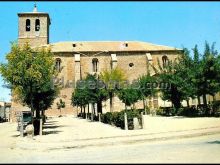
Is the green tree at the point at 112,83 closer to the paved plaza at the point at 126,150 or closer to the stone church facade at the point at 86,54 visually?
the stone church facade at the point at 86,54

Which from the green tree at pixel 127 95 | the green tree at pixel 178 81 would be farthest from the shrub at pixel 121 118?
the green tree at pixel 178 81

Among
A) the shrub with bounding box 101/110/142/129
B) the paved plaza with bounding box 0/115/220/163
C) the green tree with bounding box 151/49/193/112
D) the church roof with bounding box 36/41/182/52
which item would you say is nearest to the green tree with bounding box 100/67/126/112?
the green tree with bounding box 151/49/193/112

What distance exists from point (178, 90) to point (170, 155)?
23.4m

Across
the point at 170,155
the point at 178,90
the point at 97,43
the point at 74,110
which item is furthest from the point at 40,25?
the point at 170,155

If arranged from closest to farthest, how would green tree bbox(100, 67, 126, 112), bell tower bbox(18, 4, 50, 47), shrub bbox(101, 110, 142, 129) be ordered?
shrub bbox(101, 110, 142, 129) < green tree bbox(100, 67, 126, 112) < bell tower bbox(18, 4, 50, 47)

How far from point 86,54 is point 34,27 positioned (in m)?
10.5

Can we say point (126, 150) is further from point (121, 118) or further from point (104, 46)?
point (104, 46)

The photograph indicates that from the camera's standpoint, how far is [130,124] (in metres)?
20.1

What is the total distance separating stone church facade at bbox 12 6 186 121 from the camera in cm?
5250

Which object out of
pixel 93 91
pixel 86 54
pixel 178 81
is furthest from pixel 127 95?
pixel 86 54

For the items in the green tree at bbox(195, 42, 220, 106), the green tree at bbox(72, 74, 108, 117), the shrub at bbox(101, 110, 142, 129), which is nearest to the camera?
the shrub at bbox(101, 110, 142, 129)

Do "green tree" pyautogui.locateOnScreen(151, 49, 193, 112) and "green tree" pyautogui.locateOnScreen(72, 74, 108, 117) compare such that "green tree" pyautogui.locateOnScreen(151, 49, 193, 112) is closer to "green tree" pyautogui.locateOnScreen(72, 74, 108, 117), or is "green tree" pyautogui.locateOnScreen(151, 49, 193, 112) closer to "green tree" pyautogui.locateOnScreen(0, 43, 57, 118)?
"green tree" pyautogui.locateOnScreen(72, 74, 108, 117)

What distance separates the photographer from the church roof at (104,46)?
5388 centimetres

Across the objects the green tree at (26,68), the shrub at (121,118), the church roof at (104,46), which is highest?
the church roof at (104,46)
